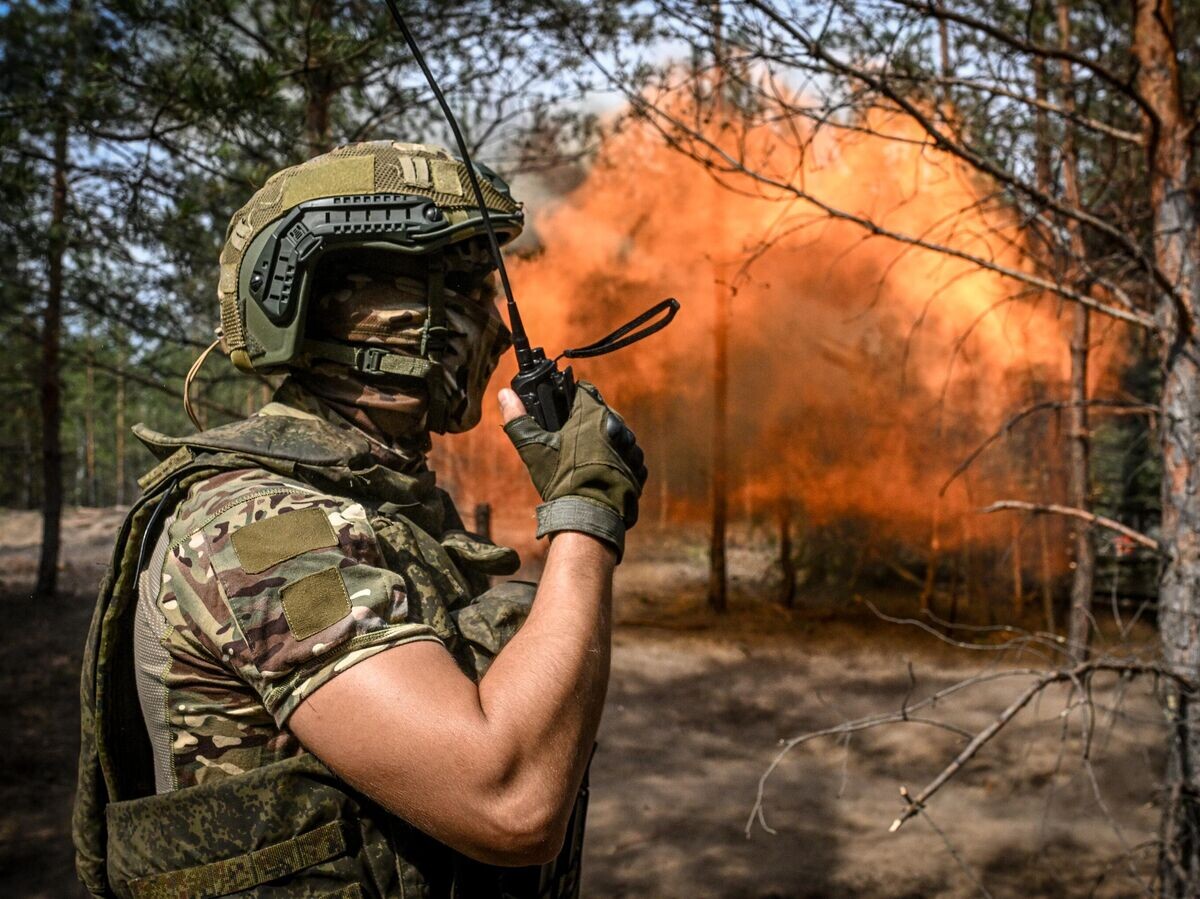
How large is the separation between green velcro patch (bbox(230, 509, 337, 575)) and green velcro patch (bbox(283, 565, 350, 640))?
0.06 metres

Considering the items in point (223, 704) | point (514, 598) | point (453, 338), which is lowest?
point (223, 704)

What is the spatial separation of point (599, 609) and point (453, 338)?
84 centimetres

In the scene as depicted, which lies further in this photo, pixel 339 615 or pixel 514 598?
pixel 514 598

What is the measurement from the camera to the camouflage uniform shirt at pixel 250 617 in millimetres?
1564

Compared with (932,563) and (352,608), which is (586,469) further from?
(932,563)

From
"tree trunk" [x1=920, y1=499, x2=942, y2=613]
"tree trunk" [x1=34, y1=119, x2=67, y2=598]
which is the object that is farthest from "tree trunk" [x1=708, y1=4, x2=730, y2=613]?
"tree trunk" [x1=34, y1=119, x2=67, y2=598]

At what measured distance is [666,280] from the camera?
15.1 metres

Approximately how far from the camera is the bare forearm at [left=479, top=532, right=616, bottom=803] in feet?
5.03

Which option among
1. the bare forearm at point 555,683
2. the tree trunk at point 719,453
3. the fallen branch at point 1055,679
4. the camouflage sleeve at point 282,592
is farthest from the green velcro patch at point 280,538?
the tree trunk at point 719,453

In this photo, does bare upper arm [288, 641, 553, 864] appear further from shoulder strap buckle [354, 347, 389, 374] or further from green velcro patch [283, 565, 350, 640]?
shoulder strap buckle [354, 347, 389, 374]

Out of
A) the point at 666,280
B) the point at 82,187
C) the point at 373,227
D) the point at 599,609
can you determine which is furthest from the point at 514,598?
the point at 666,280

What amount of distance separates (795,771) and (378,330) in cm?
794

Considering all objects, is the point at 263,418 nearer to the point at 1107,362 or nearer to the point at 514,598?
the point at 514,598

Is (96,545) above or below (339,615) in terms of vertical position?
below
